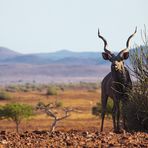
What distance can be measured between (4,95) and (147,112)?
5709 cm

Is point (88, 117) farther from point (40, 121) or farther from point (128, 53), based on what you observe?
point (128, 53)

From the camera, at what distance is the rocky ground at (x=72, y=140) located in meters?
11.0

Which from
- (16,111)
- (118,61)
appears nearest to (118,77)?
(118,61)

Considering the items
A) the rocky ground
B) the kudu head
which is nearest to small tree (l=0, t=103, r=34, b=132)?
the kudu head

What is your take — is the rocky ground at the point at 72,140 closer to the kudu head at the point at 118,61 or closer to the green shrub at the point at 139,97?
the green shrub at the point at 139,97

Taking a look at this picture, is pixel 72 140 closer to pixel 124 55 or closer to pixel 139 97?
pixel 139 97

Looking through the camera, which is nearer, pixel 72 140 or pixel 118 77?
pixel 72 140

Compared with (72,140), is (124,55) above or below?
above

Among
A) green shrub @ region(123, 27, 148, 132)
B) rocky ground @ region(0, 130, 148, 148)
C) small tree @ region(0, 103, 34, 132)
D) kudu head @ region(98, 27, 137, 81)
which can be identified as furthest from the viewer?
small tree @ region(0, 103, 34, 132)

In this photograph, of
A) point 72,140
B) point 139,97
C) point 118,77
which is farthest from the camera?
point 118,77

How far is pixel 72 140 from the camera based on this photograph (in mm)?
11523

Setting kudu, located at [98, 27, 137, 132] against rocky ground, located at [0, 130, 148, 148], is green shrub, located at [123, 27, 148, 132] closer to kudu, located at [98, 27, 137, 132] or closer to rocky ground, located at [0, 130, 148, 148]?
kudu, located at [98, 27, 137, 132]

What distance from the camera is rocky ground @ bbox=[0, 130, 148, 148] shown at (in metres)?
11.0

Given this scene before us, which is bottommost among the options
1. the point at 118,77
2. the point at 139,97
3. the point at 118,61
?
the point at 139,97
